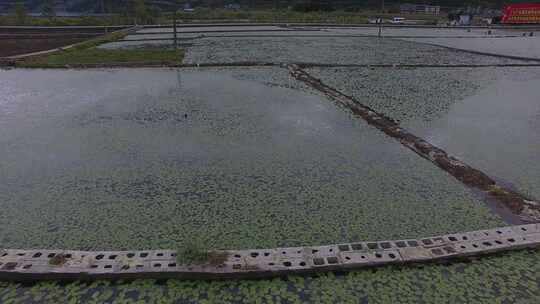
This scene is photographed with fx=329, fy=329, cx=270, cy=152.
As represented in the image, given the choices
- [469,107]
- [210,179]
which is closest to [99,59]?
[210,179]

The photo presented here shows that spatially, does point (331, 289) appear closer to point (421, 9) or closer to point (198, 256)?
point (198, 256)

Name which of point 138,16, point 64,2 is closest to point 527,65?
point 138,16

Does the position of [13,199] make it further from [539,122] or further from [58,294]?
[539,122]

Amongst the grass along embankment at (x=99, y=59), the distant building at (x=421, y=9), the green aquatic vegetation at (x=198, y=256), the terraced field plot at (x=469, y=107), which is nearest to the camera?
the green aquatic vegetation at (x=198, y=256)

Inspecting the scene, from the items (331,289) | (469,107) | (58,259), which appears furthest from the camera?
(469,107)

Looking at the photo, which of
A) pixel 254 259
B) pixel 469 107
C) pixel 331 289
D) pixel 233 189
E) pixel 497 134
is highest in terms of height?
pixel 469 107

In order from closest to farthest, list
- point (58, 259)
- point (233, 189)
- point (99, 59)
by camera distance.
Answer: point (58, 259)
point (233, 189)
point (99, 59)

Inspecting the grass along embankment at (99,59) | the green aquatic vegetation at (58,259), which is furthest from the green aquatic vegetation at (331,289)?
the grass along embankment at (99,59)

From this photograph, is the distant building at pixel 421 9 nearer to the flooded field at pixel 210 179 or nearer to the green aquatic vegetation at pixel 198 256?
the flooded field at pixel 210 179

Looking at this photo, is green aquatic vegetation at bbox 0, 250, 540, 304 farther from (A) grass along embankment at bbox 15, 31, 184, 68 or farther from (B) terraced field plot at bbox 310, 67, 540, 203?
(A) grass along embankment at bbox 15, 31, 184, 68
